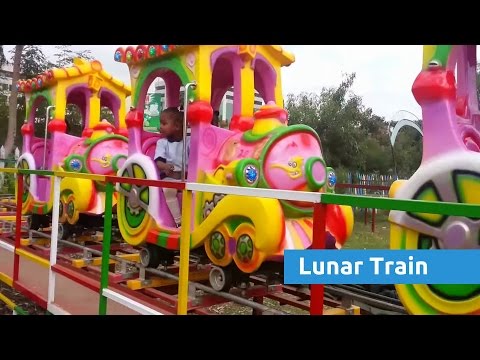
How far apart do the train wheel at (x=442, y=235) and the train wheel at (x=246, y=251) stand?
866 millimetres

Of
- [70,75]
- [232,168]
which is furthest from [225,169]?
[70,75]

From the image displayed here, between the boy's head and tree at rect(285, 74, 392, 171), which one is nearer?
the boy's head

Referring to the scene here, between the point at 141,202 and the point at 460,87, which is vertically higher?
the point at 460,87

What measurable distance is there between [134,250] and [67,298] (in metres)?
1.94

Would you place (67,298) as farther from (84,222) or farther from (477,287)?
(477,287)

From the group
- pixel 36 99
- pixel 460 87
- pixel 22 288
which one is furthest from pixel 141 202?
pixel 36 99


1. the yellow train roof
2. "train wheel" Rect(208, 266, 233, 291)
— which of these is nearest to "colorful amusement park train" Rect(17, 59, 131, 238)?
the yellow train roof

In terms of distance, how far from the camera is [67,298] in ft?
12.6

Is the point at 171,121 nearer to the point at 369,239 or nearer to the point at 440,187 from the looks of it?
the point at 440,187

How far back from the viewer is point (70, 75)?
6.41m

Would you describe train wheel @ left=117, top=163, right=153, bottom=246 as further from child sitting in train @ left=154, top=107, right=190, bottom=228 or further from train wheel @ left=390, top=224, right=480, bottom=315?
train wheel @ left=390, top=224, right=480, bottom=315

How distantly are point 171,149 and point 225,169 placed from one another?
1075 mm

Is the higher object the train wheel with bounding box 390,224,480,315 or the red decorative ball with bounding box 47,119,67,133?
the red decorative ball with bounding box 47,119,67,133

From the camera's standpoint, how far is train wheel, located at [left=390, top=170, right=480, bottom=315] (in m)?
2.45
